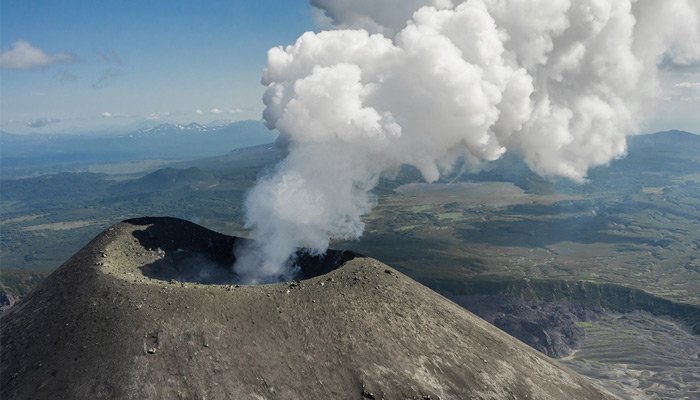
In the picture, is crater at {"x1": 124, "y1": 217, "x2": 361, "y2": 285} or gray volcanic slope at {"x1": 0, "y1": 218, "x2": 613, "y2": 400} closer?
gray volcanic slope at {"x1": 0, "y1": 218, "x2": 613, "y2": 400}

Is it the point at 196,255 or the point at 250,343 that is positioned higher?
the point at 196,255

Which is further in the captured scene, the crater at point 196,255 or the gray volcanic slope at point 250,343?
the crater at point 196,255

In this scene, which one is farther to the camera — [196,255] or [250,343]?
[196,255]

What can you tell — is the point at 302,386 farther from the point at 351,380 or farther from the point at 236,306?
the point at 236,306

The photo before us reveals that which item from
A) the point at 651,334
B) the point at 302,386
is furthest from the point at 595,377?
the point at 302,386
